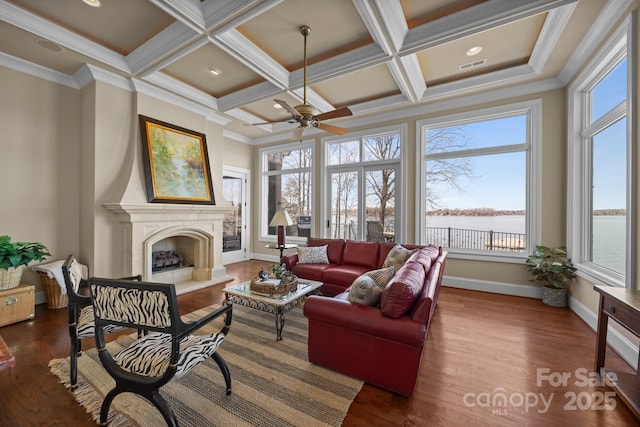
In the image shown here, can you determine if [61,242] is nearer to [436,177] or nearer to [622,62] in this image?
[436,177]

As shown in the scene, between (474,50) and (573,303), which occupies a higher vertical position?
(474,50)

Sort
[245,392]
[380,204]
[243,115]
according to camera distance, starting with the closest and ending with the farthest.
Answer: [245,392] → [243,115] → [380,204]

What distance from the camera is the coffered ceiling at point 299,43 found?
2.56 metres

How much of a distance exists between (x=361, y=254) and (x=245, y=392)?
2.68 meters

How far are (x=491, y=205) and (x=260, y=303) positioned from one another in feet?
13.4

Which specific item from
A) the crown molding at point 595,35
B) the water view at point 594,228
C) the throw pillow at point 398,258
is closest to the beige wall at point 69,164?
the throw pillow at point 398,258

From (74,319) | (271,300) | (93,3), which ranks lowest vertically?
(271,300)

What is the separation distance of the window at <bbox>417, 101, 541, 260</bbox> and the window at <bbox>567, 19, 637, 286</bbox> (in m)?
0.50

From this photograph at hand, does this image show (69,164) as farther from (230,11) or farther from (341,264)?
(341,264)

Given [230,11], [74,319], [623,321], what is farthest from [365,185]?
[74,319]

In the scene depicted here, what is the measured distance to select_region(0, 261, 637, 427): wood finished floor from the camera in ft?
5.55

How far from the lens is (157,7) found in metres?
2.60

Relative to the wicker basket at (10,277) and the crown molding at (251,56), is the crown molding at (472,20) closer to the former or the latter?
the crown molding at (251,56)

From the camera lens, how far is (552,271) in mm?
3541
